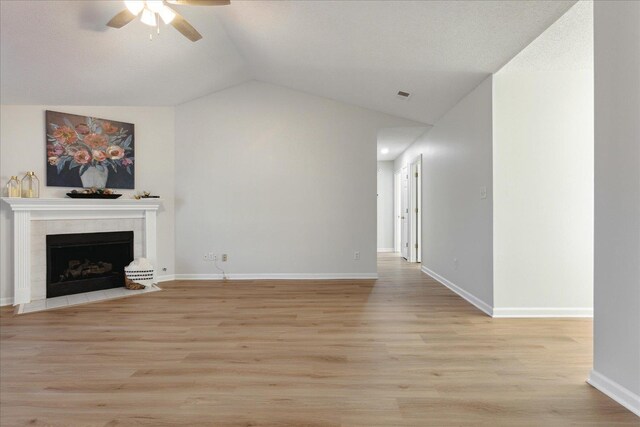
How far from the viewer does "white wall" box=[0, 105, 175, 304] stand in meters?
3.96

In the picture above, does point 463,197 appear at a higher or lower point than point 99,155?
lower

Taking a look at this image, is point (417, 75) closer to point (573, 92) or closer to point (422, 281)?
point (573, 92)

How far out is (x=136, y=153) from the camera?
4938 mm

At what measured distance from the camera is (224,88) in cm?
532

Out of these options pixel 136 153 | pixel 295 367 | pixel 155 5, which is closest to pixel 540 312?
pixel 295 367

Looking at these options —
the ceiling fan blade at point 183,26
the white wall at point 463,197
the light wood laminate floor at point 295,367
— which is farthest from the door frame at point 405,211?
the ceiling fan blade at point 183,26

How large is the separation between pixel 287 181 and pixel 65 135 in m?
2.91

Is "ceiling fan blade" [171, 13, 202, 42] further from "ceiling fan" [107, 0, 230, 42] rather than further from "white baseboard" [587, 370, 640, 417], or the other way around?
"white baseboard" [587, 370, 640, 417]

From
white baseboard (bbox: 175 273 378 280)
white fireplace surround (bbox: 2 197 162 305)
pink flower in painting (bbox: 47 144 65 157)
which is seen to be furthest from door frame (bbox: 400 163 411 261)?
pink flower in painting (bbox: 47 144 65 157)

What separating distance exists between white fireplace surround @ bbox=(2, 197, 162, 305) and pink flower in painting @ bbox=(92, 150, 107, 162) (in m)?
0.61

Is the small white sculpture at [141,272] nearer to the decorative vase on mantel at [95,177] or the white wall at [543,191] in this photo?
the decorative vase on mantel at [95,177]

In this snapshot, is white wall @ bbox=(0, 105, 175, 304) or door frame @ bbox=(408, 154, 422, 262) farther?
door frame @ bbox=(408, 154, 422, 262)

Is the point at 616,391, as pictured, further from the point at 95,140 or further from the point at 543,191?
the point at 95,140

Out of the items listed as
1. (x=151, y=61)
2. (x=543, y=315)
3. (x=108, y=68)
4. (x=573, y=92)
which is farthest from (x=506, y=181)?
(x=108, y=68)
